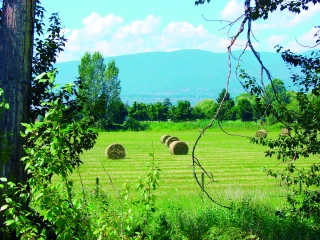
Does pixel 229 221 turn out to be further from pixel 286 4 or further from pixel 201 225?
pixel 286 4

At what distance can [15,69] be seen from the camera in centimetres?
601

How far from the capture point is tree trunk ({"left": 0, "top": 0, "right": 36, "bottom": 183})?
19.5ft

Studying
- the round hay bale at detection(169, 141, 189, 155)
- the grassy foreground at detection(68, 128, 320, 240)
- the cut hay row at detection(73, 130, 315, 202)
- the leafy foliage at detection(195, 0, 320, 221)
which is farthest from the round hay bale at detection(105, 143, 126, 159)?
the leafy foliage at detection(195, 0, 320, 221)

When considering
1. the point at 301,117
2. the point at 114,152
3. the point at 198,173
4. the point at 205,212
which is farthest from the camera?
the point at 114,152

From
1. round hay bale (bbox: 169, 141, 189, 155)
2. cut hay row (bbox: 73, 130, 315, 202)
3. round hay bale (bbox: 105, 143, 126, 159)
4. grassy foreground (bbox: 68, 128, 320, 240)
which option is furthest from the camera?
round hay bale (bbox: 169, 141, 189, 155)

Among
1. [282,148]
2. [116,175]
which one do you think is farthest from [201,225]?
[116,175]

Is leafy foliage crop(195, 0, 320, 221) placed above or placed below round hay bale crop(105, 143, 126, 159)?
above

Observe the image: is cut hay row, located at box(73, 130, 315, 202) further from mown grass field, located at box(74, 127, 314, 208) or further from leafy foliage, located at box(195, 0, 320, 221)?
leafy foliage, located at box(195, 0, 320, 221)

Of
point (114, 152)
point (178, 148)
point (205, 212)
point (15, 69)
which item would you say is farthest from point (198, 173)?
point (15, 69)

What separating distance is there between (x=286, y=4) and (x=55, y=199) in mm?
4440

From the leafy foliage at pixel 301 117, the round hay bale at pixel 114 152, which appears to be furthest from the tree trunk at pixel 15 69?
the round hay bale at pixel 114 152

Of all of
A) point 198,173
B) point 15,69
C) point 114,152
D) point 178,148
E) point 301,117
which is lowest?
point 198,173

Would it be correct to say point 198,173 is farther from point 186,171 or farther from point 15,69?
point 15,69

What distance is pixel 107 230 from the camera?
15.1ft
